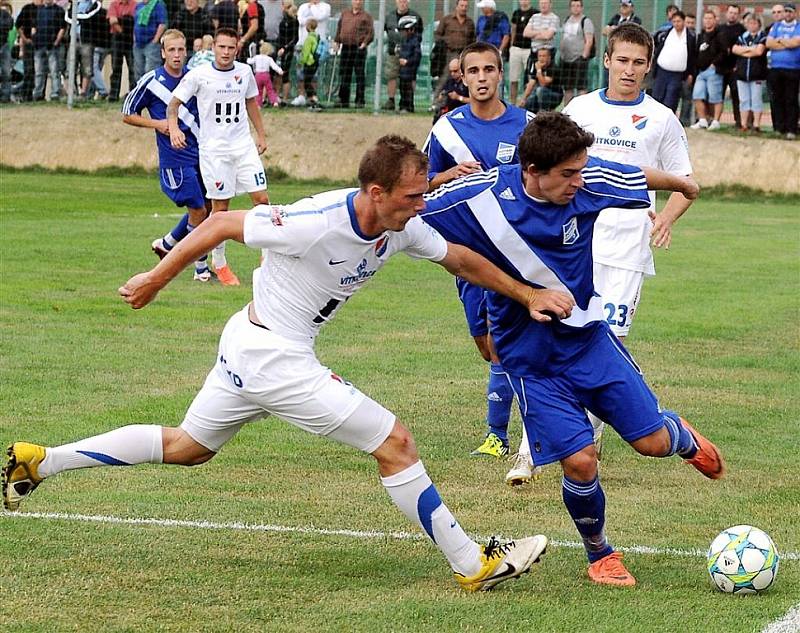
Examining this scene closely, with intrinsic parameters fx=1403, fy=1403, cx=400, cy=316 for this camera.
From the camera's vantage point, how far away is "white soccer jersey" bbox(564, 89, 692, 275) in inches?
296

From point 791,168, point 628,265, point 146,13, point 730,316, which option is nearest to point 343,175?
point 146,13

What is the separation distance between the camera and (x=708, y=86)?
24891 millimetres

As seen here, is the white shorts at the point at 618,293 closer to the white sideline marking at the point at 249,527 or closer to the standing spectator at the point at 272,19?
the white sideline marking at the point at 249,527

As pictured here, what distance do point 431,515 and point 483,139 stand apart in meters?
2.86

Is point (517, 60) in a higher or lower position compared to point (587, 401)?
higher

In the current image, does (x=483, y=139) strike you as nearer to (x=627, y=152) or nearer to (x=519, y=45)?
(x=627, y=152)

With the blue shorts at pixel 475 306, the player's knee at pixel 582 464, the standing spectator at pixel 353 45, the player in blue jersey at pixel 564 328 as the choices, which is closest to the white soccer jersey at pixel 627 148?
the blue shorts at pixel 475 306

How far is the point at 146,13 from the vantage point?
85.5ft

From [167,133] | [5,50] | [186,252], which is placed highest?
[186,252]

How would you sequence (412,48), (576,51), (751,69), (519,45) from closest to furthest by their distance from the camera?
(751,69) → (576,51) → (519,45) → (412,48)

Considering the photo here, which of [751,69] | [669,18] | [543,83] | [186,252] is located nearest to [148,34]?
[543,83]

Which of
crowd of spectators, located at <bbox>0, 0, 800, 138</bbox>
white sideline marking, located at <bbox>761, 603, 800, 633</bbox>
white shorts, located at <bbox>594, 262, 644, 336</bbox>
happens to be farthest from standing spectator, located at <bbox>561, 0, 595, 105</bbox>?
white sideline marking, located at <bbox>761, 603, 800, 633</bbox>

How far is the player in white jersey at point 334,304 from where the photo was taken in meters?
5.35

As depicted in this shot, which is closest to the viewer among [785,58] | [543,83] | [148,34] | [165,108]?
[165,108]
